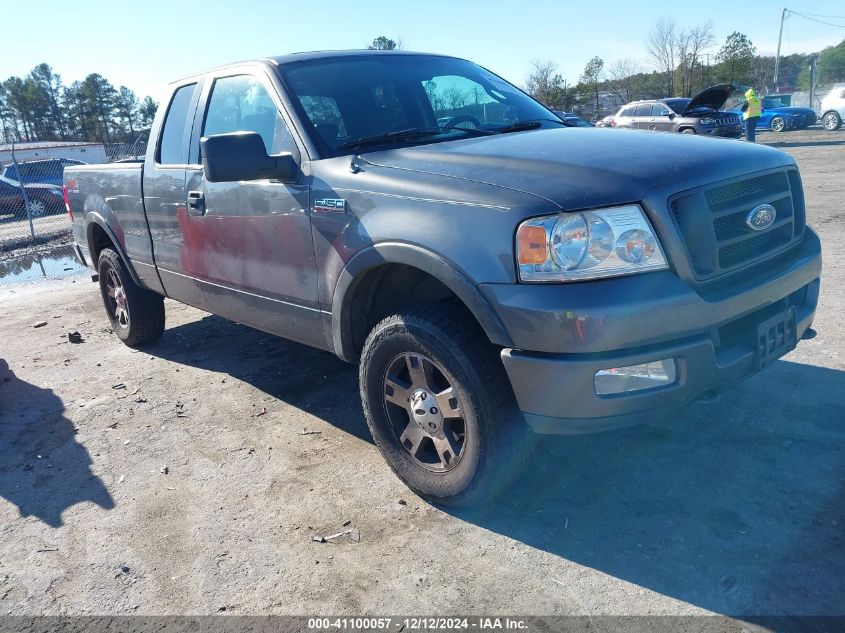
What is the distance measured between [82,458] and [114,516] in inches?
31.6

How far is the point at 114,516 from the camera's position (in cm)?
325

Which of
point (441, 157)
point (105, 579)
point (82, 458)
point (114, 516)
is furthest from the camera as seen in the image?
point (82, 458)

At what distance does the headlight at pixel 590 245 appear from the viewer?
2.40m

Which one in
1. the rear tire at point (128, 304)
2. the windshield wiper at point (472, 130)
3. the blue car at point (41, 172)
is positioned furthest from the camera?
the blue car at point (41, 172)

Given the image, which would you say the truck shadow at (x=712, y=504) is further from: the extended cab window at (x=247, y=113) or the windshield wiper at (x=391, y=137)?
the extended cab window at (x=247, y=113)

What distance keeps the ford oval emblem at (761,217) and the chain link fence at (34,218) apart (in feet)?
19.3

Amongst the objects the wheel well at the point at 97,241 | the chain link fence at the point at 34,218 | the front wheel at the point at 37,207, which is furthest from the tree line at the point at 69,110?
the wheel well at the point at 97,241

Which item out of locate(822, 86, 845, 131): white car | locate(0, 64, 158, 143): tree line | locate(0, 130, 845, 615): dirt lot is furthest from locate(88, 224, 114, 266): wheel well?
locate(0, 64, 158, 143): tree line

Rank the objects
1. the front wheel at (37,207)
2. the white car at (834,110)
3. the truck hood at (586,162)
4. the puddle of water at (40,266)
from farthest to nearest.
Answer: the white car at (834,110)
the front wheel at (37,207)
the puddle of water at (40,266)
the truck hood at (586,162)

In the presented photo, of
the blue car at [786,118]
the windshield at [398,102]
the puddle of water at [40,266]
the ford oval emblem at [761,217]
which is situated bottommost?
the puddle of water at [40,266]

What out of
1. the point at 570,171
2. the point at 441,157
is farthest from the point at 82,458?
the point at 570,171

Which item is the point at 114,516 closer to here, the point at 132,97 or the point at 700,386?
the point at 700,386

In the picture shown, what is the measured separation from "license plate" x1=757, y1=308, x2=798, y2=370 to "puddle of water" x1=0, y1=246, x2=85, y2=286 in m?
9.18

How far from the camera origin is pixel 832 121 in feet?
83.1
